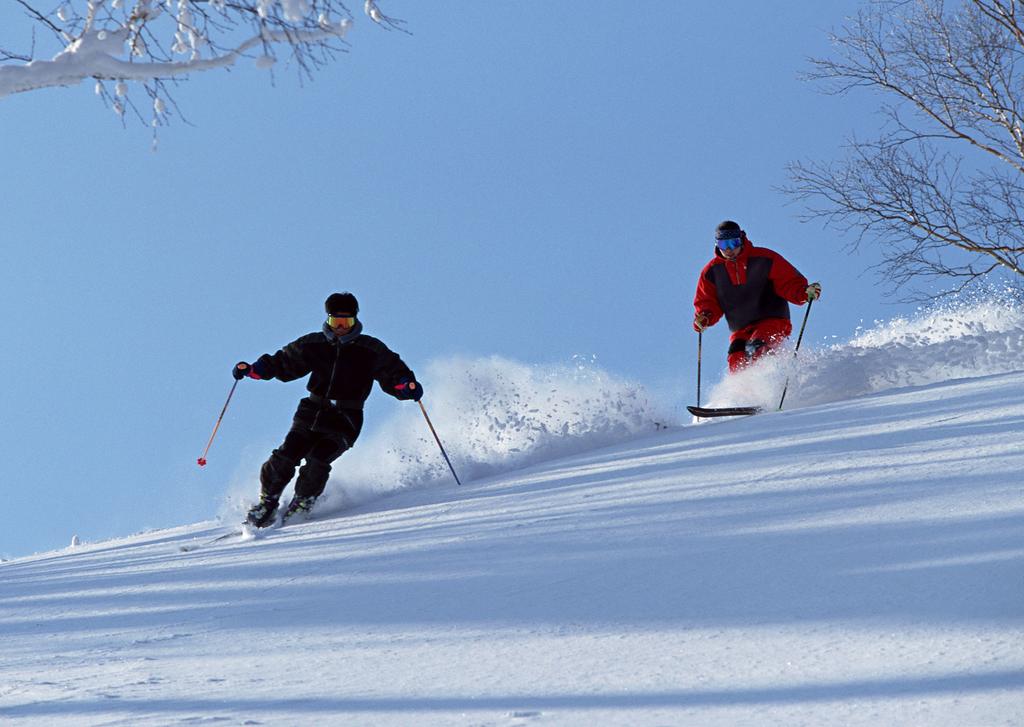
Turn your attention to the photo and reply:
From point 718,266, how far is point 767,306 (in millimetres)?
615

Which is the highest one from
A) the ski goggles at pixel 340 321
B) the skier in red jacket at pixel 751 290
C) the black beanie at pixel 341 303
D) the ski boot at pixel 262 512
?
the skier in red jacket at pixel 751 290

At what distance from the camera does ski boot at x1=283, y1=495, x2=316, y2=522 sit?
25.2ft

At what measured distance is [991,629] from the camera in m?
2.93

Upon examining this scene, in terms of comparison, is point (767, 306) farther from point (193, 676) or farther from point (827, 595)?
point (193, 676)

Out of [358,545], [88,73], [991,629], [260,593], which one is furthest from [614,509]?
[88,73]

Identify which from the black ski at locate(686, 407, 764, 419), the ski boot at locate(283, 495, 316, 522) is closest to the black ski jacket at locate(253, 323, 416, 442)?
the ski boot at locate(283, 495, 316, 522)

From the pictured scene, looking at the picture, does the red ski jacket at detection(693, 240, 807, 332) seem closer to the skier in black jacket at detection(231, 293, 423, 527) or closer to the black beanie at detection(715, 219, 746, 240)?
the black beanie at detection(715, 219, 746, 240)

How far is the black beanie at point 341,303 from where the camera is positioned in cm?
776

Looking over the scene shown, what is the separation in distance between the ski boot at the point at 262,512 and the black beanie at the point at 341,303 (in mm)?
1555

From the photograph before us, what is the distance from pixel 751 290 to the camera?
31.4ft

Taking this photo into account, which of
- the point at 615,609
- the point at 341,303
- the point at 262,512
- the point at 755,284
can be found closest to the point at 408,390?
the point at 341,303

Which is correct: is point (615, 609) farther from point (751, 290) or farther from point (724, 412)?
point (751, 290)

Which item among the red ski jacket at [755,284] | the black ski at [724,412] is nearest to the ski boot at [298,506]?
the black ski at [724,412]

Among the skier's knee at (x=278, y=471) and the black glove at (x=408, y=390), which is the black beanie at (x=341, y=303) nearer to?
the black glove at (x=408, y=390)
